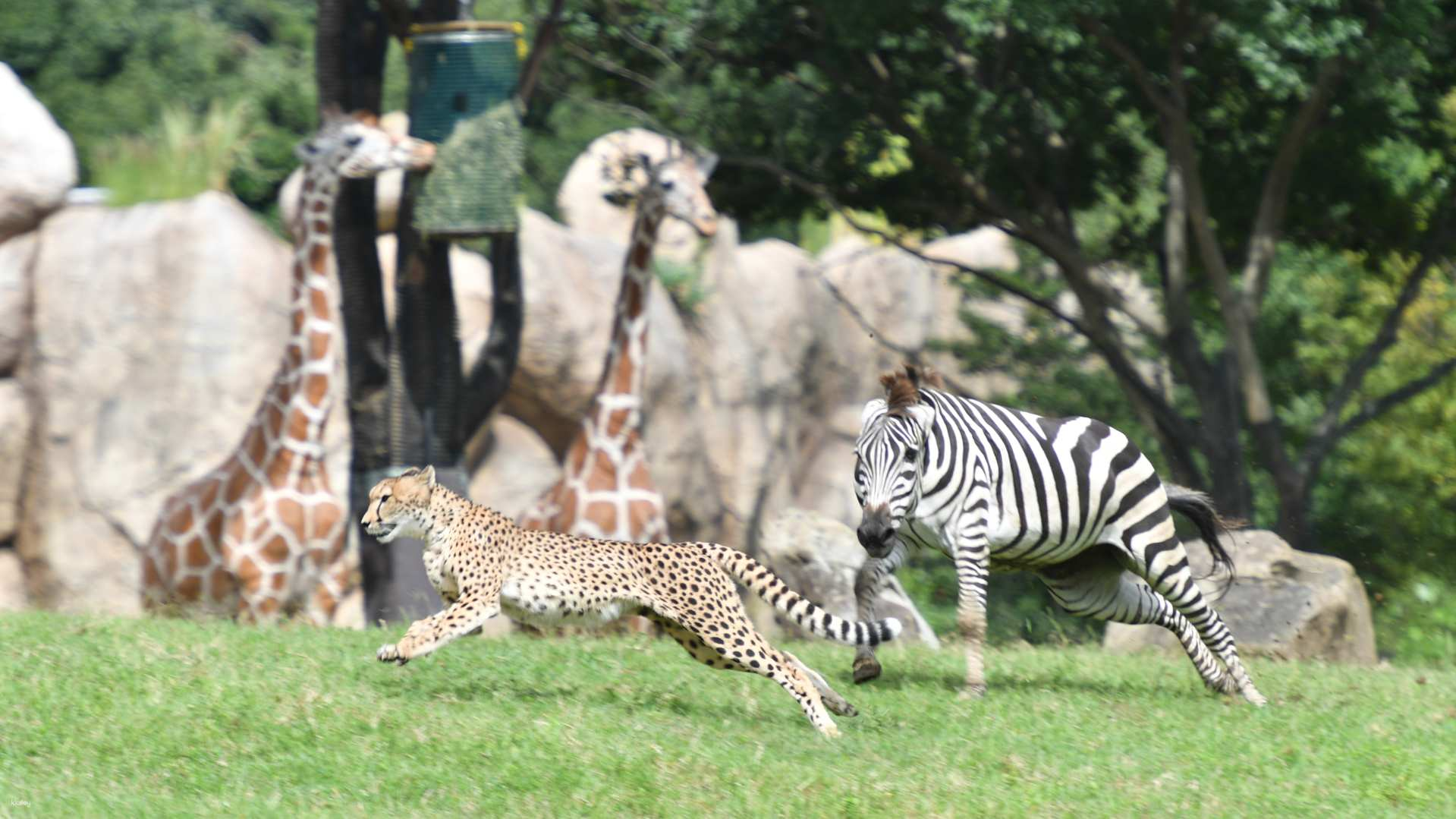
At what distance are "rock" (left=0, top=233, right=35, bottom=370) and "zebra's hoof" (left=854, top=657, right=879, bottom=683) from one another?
40.5 ft

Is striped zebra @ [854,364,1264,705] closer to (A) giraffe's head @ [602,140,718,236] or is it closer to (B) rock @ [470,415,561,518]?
(A) giraffe's head @ [602,140,718,236]

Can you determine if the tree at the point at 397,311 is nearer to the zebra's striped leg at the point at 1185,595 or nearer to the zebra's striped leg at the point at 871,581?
the zebra's striped leg at the point at 871,581

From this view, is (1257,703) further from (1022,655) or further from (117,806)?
(117,806)

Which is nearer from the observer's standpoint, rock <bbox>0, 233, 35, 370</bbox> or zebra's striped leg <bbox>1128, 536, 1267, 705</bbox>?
zebra's striped leg <bbox>1128, 536, 1267, 705</bbox>

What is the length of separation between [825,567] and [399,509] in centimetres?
614

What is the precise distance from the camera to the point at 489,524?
25.2 ft

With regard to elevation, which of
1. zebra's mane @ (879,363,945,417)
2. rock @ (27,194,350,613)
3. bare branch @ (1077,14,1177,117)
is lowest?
rock @ (27,194,350,613)

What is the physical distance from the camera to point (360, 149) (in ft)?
43.8

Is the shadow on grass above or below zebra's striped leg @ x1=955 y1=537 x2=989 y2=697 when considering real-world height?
below

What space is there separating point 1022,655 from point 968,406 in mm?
2132

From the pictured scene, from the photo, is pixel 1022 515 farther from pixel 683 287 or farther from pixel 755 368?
pixel 755 368

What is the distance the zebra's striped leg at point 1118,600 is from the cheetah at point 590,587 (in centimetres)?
215

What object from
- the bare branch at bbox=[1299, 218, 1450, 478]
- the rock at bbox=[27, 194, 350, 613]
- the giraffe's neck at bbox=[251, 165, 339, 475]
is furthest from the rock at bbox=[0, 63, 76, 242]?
the bare branch at bbox=[1299, 218, 1450, 478]

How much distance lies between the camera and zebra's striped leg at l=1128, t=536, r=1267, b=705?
8914 mm
